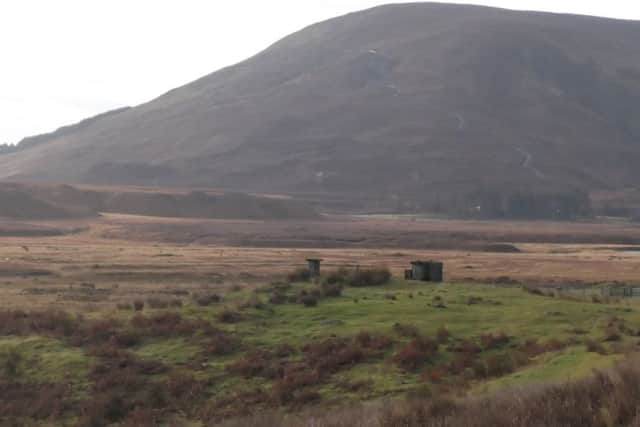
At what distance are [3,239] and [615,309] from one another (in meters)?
81.0

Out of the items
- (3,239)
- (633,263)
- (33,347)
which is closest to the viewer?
(33,347)

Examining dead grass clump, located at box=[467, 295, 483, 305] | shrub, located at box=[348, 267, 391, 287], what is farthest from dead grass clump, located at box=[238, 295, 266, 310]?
dead grass clump, located at box=[467, 295, 483, 305]

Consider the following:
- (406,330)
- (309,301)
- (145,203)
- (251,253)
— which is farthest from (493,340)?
(145,203)

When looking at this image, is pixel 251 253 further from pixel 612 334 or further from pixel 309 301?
pixel 612 334

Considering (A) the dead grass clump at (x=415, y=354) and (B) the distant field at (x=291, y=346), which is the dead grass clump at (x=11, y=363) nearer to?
(B) the distant field at (x=291, y=346)

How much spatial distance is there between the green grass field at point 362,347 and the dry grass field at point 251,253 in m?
8.88

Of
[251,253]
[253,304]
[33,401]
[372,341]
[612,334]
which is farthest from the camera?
[251,253]

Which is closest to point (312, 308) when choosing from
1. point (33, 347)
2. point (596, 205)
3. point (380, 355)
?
point (380, 355)

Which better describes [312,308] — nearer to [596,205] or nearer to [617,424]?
[617,424]

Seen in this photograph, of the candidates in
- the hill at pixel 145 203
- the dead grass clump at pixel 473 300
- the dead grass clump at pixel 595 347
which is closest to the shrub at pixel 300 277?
the dead grass clump at pixel 473 300

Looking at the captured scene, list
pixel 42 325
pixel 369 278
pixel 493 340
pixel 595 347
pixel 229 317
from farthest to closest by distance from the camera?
pixel 369 278, pixel 42 325, pixel 229 317, pixel 493 340, pixel 595 347

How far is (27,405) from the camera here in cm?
2284

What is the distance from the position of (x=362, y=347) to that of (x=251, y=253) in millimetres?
59993

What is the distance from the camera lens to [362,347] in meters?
24.4
